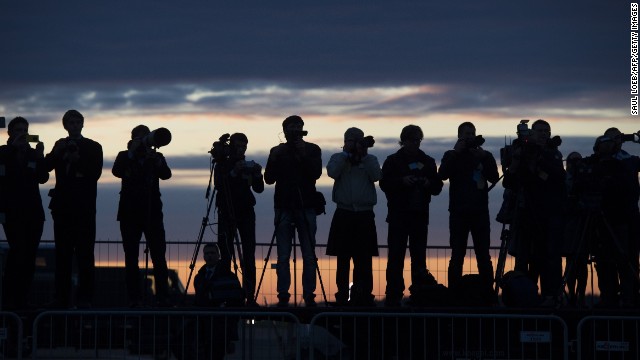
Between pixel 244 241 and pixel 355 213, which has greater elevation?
pixel 355 213

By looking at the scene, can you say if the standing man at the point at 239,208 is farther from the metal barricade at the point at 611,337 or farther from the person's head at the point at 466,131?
the metal barricade at the point at 611,337

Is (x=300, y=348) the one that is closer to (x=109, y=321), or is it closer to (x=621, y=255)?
(x=109, y=321)

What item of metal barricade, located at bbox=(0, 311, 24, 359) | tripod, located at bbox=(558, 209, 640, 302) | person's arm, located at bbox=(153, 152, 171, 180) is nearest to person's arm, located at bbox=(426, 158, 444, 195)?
tripod, located at bbox=(558, 209, 640, 302)

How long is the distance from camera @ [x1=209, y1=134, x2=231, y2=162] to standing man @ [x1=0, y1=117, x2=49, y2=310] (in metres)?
2.05

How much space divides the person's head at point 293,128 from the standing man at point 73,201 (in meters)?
2.24

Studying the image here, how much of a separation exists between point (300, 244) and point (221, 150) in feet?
4.94

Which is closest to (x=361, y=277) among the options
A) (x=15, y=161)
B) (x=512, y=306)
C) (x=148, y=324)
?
(x=512, y=306)

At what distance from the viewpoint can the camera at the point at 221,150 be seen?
15.9 metres

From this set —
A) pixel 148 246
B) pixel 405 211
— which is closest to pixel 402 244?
pixel 405 211

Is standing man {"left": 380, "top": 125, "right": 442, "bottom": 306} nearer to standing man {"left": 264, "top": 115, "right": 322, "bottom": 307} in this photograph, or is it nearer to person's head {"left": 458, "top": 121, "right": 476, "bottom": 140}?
person's head {"left": 458, "top": 121, "right": 476, "bottom": 140}

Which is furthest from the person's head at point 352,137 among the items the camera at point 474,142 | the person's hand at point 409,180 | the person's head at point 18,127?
the person's head at point 18,127

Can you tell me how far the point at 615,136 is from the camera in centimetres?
1572

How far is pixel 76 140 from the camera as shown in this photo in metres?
14.9

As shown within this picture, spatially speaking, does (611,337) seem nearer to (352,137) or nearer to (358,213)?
(358,213)
